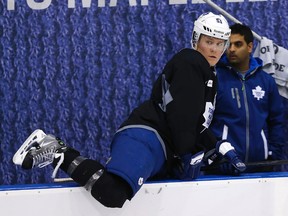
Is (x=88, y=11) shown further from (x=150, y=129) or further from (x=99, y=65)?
(x=150, y=129)

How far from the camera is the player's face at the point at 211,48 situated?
2.56m

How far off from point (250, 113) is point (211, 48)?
44 centimetres

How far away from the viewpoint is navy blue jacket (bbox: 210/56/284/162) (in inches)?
110

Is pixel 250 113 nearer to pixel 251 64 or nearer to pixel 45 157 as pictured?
pixel 251 64

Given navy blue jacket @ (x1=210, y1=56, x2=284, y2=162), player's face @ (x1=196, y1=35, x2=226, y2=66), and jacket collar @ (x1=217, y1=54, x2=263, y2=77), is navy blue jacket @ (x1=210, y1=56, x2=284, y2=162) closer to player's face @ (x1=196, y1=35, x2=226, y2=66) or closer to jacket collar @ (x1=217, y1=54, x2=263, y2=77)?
jacket collar @ (x1=217, y1=54, x2=263, y2=77)

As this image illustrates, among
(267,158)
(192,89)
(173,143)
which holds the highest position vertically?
(192,89)

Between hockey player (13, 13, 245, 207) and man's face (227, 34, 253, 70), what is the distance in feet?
1.42

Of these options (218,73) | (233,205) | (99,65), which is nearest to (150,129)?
(233,205)

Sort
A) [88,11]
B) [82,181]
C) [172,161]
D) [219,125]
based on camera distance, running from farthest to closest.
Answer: [88,11] < [219,125] < [172,161] < [82,181]

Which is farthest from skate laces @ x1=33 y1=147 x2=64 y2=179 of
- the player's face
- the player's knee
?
the player's face

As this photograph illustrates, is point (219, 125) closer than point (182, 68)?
No

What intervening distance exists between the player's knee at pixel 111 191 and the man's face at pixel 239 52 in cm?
98

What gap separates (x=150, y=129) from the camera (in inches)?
94.1

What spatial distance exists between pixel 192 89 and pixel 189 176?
0.35 m
